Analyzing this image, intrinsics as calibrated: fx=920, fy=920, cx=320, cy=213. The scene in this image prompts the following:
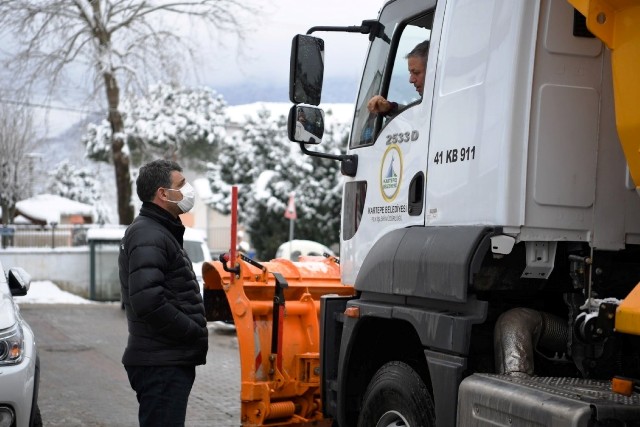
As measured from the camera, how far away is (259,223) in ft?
111

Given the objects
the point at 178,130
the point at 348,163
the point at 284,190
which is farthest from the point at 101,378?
the point at 178,130

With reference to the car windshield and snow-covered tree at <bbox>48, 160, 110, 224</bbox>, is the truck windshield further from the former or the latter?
snow-covered tree at <bbox>48, 160, 110, 224</bbox>

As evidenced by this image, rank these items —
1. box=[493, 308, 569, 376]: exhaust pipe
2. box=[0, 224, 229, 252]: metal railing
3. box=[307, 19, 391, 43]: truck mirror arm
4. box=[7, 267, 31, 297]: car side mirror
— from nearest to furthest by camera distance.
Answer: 1. box=[493, 308, 569, 376]: exhaust pipe
2. box=[307, 19, 391, 43]: truck mirror arm
3. box=[7, 267, 31, 297]: car side mirror
4. box=[0, 224, 229, 252]: metal railing

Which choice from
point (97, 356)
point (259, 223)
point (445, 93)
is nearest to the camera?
point (445, 93)

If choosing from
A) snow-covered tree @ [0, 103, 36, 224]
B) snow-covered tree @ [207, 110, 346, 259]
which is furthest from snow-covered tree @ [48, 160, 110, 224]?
snow-covered tree @ [207, 110, 346, 259]

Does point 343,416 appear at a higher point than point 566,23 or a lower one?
lower

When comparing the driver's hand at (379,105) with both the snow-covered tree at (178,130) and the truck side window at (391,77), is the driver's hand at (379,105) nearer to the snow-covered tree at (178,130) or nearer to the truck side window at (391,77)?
the truck side window at (391,77)

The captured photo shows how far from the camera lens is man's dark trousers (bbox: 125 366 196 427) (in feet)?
16.4

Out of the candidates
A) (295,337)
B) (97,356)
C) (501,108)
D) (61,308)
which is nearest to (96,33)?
(61,308)

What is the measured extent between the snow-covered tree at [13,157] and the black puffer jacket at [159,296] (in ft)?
110

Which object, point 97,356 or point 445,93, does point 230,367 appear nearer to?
point 97,356

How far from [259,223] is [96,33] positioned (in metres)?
9.86

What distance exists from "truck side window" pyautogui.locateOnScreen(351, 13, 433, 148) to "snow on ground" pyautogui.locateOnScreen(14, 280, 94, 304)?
59.3ft

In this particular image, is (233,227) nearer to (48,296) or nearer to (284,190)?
(48,296)
